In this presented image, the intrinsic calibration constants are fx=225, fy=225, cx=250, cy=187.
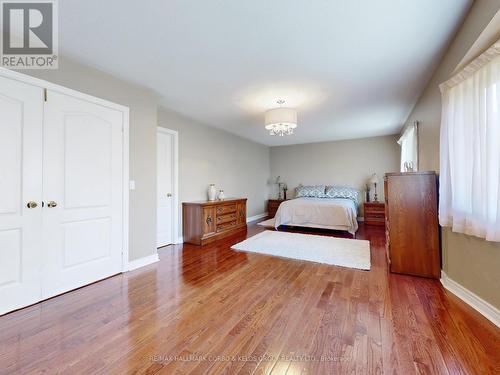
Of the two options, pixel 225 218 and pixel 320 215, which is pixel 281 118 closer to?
pixel 225 218

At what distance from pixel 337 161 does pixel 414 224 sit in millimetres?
4257

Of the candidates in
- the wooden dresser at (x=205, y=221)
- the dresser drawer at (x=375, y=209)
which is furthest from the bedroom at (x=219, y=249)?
the dresser drawer at (x=375, y=209)

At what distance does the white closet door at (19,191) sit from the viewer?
190cm

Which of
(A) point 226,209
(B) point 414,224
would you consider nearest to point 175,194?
(A) point 226,209

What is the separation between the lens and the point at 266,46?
212cm

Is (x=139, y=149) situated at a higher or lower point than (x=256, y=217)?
higher

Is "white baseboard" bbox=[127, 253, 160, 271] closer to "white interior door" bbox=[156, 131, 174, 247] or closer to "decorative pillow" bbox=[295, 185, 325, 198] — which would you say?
"white interior door" bbox=[156, 131, 174, 247]

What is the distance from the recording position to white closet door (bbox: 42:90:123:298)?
2186 millimetres

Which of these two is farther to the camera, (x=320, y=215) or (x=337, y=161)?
(x=337, y=161)

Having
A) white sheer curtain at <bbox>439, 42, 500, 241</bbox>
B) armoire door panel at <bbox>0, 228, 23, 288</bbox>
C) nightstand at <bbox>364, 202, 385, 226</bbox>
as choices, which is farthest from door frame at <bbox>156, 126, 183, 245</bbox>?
nightstand at <bbox>364, 202, 385, 226</bbox>

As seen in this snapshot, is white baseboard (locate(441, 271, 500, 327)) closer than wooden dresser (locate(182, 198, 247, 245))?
Yes

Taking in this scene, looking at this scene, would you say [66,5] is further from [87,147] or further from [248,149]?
[248,149]

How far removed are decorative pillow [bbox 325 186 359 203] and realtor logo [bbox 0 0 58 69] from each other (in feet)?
19.6

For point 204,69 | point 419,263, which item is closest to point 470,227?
point 419,263
